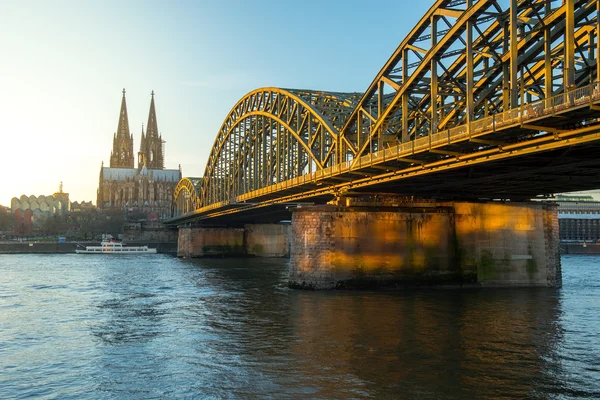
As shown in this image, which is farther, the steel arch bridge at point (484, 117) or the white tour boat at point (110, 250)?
the white tour boat at point (110, 250)

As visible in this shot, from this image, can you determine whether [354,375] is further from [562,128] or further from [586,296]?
[586,296]

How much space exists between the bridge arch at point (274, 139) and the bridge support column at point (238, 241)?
720 cm

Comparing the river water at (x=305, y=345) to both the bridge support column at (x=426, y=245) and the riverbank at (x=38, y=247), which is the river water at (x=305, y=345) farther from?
the riverbank at (x=38, y=247)

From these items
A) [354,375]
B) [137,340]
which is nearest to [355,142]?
[137,340]

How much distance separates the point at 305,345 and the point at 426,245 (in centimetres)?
2446

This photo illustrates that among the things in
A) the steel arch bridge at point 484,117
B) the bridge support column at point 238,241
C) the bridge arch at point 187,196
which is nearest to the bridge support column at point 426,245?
the steel arch bridge at point 484,117

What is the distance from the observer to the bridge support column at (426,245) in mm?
49531

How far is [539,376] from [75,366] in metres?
18.0

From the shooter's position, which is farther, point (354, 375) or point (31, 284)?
point (31, 284)

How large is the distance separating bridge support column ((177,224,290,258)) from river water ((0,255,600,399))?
223ft

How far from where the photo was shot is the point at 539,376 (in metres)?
23.0

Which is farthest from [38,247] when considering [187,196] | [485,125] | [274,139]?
[485,125]

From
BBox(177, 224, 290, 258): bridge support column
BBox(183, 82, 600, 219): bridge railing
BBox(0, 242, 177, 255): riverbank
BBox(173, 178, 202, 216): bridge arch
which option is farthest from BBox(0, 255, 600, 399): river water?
BBox(0, 242, 177, 255): riverbank

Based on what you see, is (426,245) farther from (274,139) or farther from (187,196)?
(187,196)
